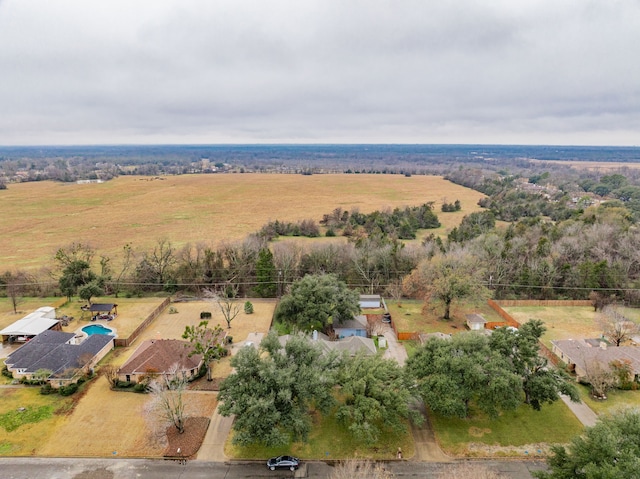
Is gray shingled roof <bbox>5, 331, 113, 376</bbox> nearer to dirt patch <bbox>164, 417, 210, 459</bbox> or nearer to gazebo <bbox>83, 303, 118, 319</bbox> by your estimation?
gazebo <bbox>83, 303, 118, 319</bbox>

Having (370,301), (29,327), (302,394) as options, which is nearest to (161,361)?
(302,394)

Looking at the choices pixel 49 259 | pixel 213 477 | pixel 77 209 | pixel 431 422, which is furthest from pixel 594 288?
pixel 77 209

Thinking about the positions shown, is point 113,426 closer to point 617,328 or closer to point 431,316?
point 431,316

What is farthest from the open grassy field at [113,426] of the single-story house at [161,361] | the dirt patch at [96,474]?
the single-story house at [161,361]

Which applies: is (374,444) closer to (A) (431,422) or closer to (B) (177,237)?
(A) (431,422)

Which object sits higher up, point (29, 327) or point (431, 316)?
point (29, 327)

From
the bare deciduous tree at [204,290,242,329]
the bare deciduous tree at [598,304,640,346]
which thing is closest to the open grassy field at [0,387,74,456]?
the bare deciduous tree at [204,290,242,329]
